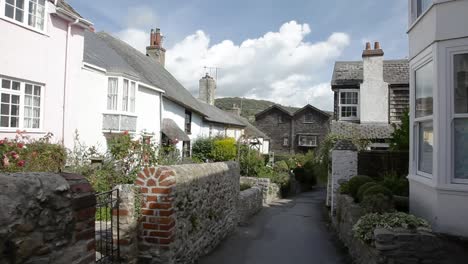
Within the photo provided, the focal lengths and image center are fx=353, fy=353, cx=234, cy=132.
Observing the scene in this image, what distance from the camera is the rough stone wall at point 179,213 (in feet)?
16.8

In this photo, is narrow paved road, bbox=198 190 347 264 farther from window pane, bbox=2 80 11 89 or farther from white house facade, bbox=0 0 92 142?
window pane, bbox=2 80 11 89

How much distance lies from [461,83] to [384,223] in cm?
225

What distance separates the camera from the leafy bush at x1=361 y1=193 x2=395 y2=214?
573 cm

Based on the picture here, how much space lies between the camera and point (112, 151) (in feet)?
33.1

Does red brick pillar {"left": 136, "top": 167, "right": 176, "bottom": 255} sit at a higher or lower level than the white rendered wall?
lower

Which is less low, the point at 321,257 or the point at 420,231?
the point at 420,231

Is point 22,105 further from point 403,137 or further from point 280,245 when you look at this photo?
point 403,137

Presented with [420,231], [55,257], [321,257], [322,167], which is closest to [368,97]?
[322,167]

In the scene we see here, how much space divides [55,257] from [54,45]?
1285 cm

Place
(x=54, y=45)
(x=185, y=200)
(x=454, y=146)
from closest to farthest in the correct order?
(x=454, y=146)
(x=185, y=200)
(x=54, y=45)

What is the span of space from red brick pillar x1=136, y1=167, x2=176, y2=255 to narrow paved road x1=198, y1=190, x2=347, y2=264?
5.51ft

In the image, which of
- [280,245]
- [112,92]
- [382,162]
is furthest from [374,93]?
[280,245]

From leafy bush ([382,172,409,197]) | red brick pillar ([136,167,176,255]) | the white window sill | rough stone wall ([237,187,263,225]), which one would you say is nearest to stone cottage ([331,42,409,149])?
rough stone wall ([237,187,263,225])

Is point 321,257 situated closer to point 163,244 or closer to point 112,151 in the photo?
point 163,244
